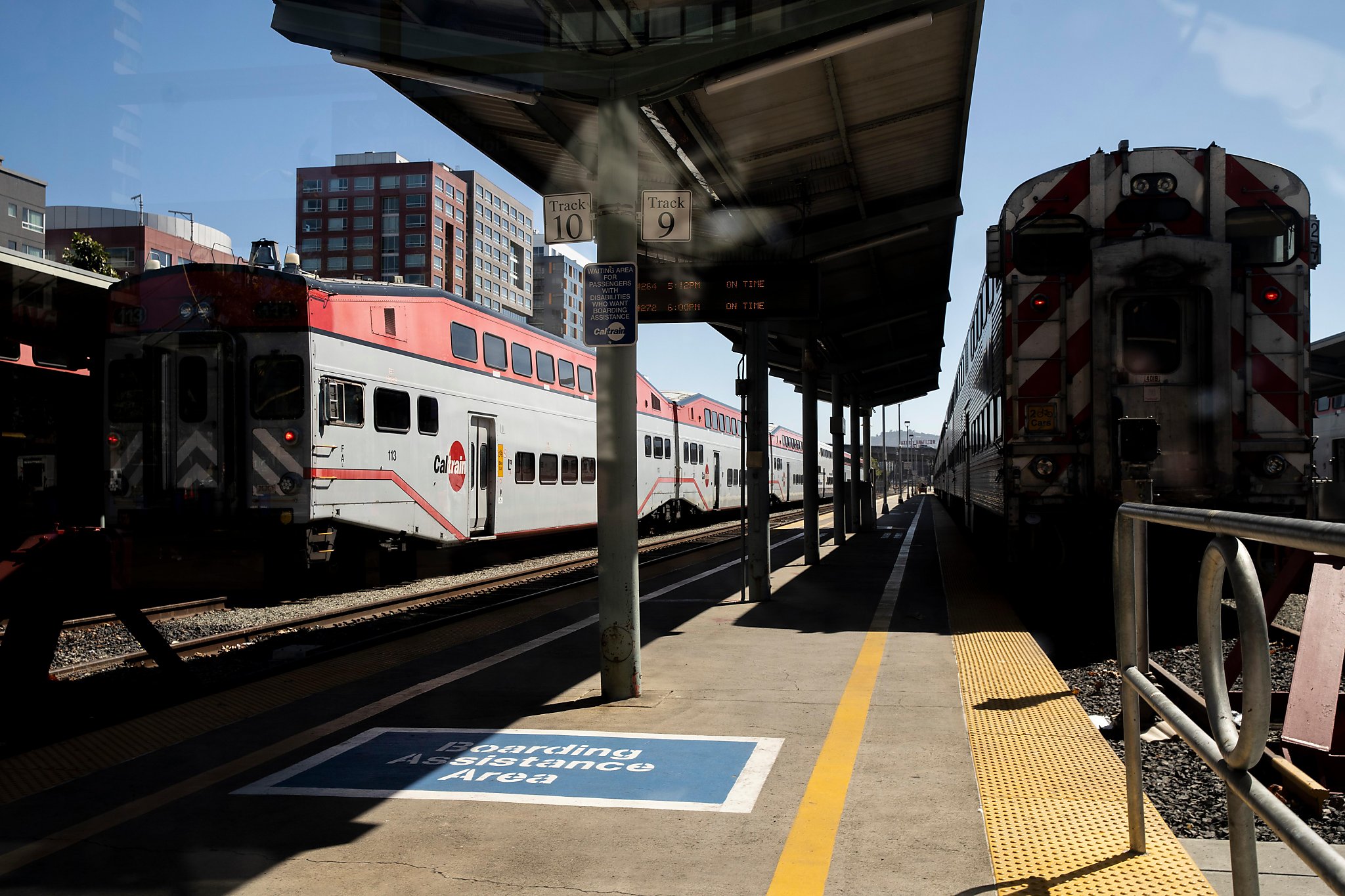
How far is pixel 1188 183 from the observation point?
8.84m

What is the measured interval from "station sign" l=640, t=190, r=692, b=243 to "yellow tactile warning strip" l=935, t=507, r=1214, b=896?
3.68m

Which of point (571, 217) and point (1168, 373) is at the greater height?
point (571, 217)

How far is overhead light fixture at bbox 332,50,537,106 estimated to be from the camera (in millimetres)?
6352

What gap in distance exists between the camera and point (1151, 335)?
9094 millimetres

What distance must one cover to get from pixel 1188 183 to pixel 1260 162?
2.04 feet

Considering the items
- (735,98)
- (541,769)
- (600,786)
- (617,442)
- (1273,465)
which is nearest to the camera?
(600,786)

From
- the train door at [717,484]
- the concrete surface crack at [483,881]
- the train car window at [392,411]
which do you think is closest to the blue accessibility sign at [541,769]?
the concrete surface crack at [483,881]

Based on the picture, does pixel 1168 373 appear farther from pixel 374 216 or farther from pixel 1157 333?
pixel 374 216

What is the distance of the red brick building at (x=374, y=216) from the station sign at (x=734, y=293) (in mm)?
88030

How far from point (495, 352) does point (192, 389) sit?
16.7 feet

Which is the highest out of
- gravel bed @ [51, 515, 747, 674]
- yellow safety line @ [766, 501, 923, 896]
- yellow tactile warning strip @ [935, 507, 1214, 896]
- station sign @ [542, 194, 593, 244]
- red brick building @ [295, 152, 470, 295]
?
red brick building @ [295, 152, 470, 295]

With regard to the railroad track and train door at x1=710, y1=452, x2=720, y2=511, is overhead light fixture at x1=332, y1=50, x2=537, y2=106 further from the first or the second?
train door at x1=710, y1=452, x2=720, y2=511

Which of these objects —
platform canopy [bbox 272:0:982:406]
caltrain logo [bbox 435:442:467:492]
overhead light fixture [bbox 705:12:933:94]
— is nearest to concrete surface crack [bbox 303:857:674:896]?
platform canopy [bbox 272:0:982:406]

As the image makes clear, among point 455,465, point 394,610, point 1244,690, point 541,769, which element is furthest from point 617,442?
point 455,465
